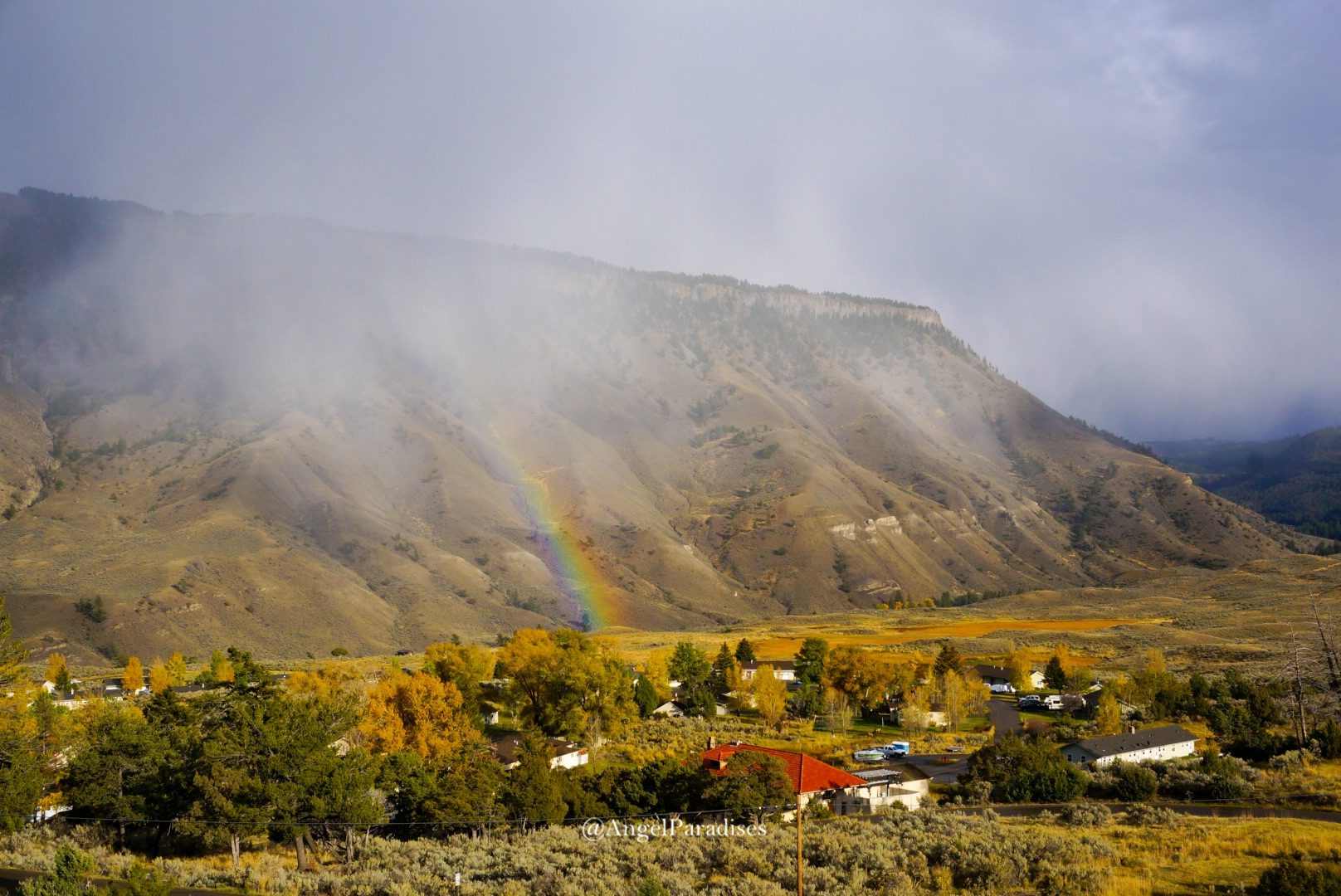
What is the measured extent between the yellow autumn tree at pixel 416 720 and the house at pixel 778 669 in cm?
3363

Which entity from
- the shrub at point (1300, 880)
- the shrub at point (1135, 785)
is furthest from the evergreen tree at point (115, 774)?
the shrub at point (1135, 785)

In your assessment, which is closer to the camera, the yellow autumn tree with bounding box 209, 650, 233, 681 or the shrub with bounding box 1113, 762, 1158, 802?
the shrub with bounding box 1113, 762, 1158, 802

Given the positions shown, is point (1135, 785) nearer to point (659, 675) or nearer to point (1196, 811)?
point (1196, 811)

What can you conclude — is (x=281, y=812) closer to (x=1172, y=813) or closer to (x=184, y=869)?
(x=184, y=869)

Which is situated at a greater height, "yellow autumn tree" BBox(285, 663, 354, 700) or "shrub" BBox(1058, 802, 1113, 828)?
"shrub" BBox(1058, 802, 1113, 828)

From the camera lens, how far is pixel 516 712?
59969 mm

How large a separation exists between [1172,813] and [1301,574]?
135m

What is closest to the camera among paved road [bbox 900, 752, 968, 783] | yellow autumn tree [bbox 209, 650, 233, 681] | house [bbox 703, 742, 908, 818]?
house [bbox 703, 742, 908, 818]

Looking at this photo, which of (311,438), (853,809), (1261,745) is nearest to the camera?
(853,809)

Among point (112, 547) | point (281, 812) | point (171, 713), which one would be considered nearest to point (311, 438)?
point (112, 547)

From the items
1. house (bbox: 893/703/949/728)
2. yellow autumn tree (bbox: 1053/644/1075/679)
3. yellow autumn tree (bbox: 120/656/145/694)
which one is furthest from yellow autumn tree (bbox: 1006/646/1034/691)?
yellow autumn tree (bbox: 120/656/145/694)

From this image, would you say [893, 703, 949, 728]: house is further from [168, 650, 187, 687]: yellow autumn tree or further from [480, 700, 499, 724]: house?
[168, 650, 187, 687]: yellow autumn tree

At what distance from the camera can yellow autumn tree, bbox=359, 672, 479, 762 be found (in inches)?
1761

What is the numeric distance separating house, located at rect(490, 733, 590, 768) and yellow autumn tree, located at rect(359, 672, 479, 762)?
214 centimetres
